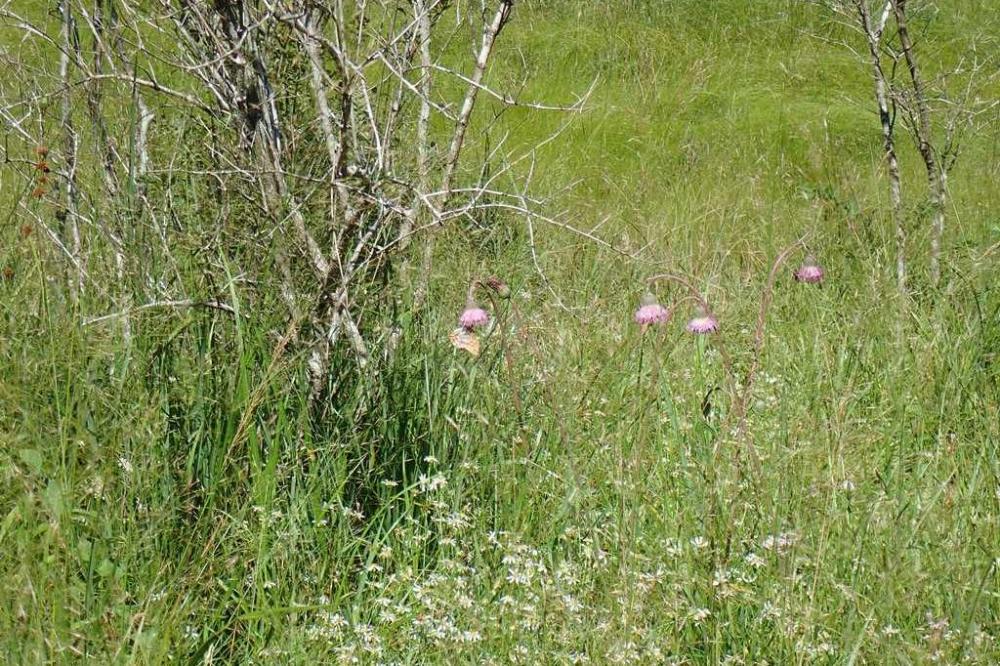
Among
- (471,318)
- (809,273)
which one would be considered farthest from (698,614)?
(809,273)

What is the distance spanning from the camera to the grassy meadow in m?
1.96

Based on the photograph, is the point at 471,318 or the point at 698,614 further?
the point at 471,318

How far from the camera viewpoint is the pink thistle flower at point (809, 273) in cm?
396

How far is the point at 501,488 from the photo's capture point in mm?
2596

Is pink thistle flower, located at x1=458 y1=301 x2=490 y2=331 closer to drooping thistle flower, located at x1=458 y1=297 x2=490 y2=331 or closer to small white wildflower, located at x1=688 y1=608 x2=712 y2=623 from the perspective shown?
drooping thistle flower, located at x1=458 y1=297 x2=490 y2=331

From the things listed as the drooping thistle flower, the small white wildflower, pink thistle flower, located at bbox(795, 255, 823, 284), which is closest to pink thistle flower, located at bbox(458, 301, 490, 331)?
the drooping thistle flower

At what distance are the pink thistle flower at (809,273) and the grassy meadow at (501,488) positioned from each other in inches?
5.2

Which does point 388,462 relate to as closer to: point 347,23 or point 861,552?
point 861,552

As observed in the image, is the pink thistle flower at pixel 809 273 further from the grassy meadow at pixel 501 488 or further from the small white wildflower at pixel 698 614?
the small white wildflower at pixel 698 614

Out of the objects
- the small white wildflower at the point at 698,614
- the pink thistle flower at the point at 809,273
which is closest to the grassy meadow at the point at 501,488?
the small white wildflower at the point at 698,614

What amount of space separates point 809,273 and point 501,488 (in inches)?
70.5

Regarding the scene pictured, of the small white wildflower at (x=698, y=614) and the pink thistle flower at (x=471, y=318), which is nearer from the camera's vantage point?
the small white wildflower at (x=698, y=614)

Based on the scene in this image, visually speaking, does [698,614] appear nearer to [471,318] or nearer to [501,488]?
[501,488]

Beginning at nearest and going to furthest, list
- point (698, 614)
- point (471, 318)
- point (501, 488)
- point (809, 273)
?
point (698, 614), point (501, 488), point (471, 318), point (809, 273)
